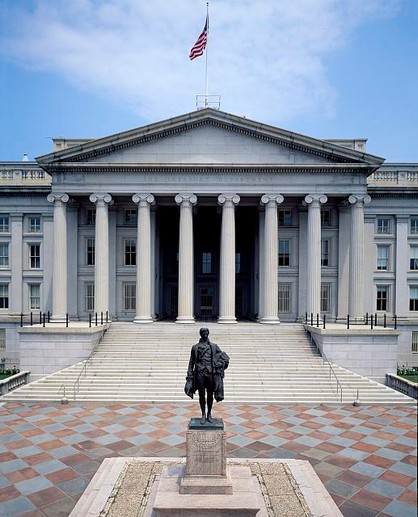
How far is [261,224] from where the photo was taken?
115 feet

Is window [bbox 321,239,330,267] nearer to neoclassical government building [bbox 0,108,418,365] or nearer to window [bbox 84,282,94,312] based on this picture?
neoclassical government building [bbox 0,108,418,365]

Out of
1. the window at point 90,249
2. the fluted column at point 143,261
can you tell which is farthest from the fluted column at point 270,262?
the window at point 90,249

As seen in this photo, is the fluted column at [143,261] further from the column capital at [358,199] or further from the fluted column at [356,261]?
the fluted column at [356,261]

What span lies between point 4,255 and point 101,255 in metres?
13.1

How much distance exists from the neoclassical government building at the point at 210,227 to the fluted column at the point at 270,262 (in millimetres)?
105

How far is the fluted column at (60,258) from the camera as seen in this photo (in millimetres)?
31281

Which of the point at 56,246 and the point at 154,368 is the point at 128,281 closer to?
the point at 56,246

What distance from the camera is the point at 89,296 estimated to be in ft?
115

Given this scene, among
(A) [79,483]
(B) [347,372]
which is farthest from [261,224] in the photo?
(A) [79,483]

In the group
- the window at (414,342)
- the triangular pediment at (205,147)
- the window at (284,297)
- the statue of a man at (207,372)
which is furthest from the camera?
the window at (414,342)

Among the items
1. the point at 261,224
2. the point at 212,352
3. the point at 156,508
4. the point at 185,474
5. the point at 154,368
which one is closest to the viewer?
the point at 156,508

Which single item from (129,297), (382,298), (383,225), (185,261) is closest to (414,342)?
(382,298)

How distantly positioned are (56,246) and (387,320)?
3075 cm

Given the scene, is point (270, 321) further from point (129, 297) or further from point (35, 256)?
point (35, 256)
